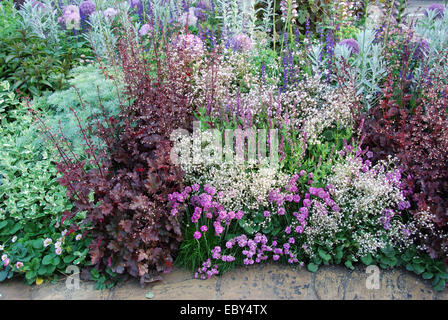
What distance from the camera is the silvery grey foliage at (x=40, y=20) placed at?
4.66 metres

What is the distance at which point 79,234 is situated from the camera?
9.77ft

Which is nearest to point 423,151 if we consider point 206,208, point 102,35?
point 206,208

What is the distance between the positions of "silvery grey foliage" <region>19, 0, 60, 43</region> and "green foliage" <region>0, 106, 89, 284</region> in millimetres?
1889

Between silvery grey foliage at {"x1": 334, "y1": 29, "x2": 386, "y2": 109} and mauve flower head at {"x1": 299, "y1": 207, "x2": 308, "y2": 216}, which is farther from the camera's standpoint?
silvery grey foliage at {"x1": 334, "y1": 29, "x2": 386, "y2": 109}

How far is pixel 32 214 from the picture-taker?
9.96 ft

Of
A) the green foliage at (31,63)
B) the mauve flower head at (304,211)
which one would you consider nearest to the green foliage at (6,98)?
the green foliage at (31,63)

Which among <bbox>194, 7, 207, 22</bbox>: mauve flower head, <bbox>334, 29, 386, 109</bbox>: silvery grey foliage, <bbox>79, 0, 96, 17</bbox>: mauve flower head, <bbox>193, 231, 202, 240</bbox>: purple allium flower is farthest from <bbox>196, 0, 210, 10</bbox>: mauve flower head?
<bbox>193, 231, 202, 240</bbox>: purple allium flower

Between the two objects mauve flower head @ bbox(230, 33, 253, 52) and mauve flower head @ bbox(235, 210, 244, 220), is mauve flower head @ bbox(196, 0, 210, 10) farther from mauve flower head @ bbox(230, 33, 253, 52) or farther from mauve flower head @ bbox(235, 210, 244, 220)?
mauve flower head @ bbox(235, 210, 244, 220)

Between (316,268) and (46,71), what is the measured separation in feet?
11.3

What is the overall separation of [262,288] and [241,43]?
8.46ft

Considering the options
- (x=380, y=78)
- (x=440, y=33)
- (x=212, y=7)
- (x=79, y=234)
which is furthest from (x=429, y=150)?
(x=212, y=7)

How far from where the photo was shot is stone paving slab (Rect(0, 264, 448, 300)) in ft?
8.72
